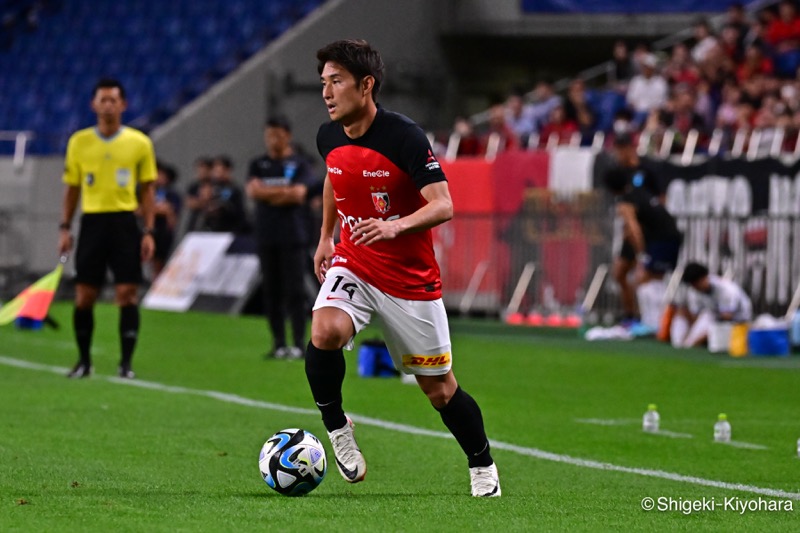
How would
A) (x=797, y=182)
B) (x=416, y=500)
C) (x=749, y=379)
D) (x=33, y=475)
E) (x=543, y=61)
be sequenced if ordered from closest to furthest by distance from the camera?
(x=416, y=500) < (x=33, y=475) < (x=749, y=379) < (x=797, y=182) < (x=543, y=61)

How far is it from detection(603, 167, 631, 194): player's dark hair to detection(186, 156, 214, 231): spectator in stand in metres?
8.65

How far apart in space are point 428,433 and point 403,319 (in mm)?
3015

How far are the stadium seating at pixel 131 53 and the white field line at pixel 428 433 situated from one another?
17400 millimetres

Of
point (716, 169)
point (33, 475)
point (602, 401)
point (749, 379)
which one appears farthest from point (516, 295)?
point (33, 475)

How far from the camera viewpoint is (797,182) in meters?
→ 19.3

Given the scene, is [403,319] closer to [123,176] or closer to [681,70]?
[123,176]

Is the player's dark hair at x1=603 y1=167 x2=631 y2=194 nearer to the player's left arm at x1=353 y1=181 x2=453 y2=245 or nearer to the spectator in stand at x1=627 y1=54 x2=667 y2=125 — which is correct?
the spectator in stand at x1=627 y1=54 x2=667 y2=125

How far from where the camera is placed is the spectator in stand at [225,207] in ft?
79.0

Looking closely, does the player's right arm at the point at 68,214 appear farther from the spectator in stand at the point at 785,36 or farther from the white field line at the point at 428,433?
the spectator in stand at the point at 785,36

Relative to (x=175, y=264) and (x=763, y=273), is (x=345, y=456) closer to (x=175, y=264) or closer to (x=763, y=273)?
(x=763, y=273)

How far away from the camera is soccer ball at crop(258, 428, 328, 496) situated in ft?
22.2

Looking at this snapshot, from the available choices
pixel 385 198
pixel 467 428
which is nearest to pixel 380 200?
pixel 385 198

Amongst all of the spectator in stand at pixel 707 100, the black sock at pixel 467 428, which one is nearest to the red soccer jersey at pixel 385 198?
the black sock at pixel 467 428

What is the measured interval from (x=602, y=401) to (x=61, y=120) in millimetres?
21583
